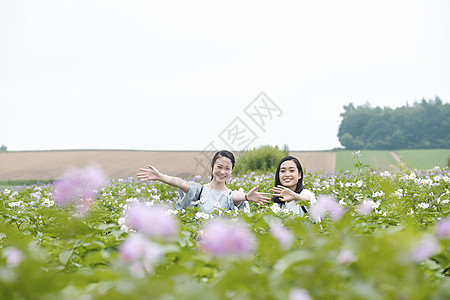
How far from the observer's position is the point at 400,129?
Answer: 56.3 meters

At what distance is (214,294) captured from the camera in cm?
118

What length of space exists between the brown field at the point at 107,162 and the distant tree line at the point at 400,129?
23.5 m

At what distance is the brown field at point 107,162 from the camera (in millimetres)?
25594

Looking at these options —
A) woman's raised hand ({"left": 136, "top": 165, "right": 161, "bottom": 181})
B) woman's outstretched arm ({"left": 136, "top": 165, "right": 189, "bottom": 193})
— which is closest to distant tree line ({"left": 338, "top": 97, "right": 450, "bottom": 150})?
woman's outstretched arm ({"left": 136, "top": 165, "right": 189, "bottom": 193})

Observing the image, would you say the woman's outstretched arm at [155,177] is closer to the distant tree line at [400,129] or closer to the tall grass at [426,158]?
the tall grass at [426,158]

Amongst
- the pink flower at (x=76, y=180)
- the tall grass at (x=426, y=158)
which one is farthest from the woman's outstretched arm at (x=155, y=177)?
the tall grass at (x=426, y=158)

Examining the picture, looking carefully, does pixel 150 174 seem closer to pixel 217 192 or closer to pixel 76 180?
pixel 217 192

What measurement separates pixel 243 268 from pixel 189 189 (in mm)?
4221

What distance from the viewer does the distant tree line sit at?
55125 millimetres

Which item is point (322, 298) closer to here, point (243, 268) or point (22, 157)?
point (243, 268)

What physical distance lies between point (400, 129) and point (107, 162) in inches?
1597

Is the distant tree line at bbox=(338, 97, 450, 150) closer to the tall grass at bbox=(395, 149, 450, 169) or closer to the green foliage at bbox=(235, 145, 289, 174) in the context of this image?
the tall grass at bbox=(395, 149, 450, 169)

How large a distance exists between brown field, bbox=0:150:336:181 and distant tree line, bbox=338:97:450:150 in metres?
23.5

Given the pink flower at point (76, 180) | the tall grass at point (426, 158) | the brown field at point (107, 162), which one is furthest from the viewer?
the tall grass at point (426, 158)
